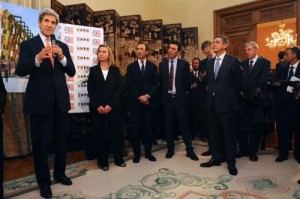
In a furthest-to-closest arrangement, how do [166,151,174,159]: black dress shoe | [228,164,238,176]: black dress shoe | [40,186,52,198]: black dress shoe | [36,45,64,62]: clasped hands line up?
[166,151,174,159]: black dress shoe
[228,164,238,176]: black dress shoe
[40,186,52,198]: black dress shoe
[36,45,64,62]: clasped hands

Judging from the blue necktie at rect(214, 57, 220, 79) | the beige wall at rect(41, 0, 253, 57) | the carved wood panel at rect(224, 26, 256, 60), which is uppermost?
the beige wall at rect(41, 0, 253, 57)

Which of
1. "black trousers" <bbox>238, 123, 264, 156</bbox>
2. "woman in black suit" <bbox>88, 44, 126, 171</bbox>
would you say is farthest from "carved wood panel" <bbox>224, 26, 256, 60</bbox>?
"woman in black suit" <bbox>88, 44, 126, 171</bbox>

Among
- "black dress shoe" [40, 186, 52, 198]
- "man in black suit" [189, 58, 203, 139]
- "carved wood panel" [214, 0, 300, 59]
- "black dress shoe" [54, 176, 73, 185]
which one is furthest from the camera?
"carved wood panel" [214, 0, 300, 59]

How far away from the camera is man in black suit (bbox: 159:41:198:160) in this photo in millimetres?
3570

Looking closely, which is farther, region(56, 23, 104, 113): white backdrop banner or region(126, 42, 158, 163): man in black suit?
region(56, 23, 104, 113): white backdrop banner

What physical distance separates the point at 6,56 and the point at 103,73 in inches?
46.1

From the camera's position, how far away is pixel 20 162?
3.51m

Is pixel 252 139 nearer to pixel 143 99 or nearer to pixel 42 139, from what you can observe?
pixel 143 99

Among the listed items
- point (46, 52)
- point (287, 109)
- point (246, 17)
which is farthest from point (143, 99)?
point (246, 17)

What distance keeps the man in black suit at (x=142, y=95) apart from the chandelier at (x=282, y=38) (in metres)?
6.49

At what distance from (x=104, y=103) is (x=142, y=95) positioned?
1.68 ft

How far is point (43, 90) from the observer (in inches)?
95.3

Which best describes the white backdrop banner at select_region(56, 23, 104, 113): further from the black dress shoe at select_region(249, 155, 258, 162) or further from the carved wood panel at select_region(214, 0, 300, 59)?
the carved wood panel at select_region(214, 0, 300, 59)

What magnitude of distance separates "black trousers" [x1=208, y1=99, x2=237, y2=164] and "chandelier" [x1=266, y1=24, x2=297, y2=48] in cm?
642
